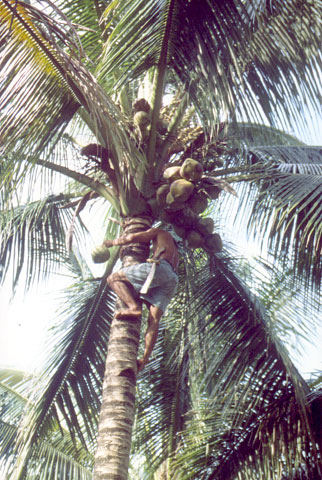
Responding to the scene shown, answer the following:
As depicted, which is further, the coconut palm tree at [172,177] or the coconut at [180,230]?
the coconut at [180,230]

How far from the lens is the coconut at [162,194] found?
12.9 feet

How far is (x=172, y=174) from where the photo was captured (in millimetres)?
3955

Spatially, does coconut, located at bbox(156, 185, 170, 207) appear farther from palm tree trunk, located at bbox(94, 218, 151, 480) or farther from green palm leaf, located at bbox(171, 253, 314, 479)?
green palm leaf, located at bbox(171, 253, 314, 479)

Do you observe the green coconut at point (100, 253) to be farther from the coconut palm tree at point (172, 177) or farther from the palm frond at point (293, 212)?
the palm frond at point (293, 212)

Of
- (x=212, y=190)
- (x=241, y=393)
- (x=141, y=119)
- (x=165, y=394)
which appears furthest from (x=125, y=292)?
(x=165, y=394)

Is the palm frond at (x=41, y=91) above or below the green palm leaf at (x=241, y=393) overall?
above

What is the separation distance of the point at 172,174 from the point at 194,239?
43 centimetres

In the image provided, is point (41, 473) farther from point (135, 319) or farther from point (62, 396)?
point (135, 319)

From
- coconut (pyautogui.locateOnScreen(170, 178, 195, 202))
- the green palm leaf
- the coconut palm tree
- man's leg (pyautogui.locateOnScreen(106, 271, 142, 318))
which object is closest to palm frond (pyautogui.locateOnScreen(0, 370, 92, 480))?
the coconut palm tree

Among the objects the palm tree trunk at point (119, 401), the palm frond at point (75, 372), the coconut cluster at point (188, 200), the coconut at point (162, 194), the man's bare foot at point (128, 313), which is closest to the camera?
the palm tree trunk at point (119, 401)

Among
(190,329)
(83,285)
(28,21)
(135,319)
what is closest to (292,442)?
(190,329)

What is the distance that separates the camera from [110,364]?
357 cm

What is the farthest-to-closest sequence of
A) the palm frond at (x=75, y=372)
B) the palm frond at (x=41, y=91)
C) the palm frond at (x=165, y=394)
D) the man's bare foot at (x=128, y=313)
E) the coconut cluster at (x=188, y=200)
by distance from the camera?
the palm frond at (x=165, y=394)
the palm frond at (x=75, y=372)
the coconut cluster at (x=188, y=200)
the man's bare foot at (x=128, y=313)
the palm frond at (x=41, y=91)

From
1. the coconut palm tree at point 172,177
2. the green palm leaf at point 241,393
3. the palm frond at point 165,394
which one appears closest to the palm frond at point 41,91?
the coconut palm tree at point 172,177
